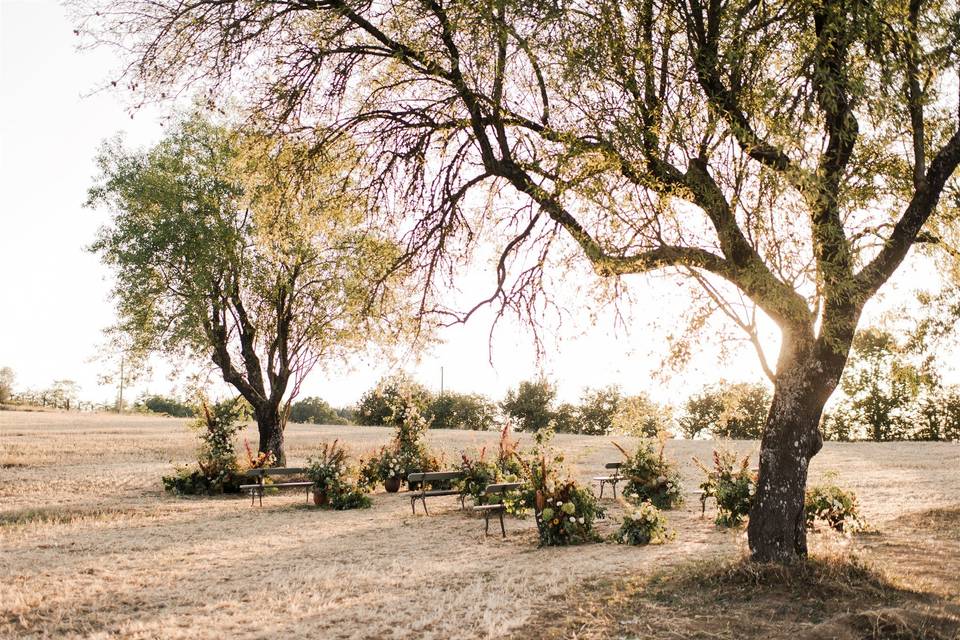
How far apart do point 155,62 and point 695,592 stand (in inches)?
350

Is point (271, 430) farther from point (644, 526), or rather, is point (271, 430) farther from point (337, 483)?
point (644, 526)

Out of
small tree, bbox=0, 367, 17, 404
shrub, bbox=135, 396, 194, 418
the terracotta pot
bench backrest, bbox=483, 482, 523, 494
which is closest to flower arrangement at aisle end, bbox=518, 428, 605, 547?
the terracotta pot

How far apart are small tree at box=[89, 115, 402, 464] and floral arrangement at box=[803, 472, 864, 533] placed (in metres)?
11.8

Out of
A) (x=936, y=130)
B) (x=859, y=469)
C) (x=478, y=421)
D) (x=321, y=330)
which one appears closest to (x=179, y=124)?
(x=321, y=330)

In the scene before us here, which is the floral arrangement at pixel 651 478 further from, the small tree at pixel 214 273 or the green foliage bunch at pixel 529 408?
the green foliage bunch at pixel 529 408

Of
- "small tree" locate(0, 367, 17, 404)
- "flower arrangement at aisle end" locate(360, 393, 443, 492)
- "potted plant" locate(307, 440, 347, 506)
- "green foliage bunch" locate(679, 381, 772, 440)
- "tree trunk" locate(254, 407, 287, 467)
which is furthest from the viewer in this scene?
"small tree" locate(0, 367, 17, 404)

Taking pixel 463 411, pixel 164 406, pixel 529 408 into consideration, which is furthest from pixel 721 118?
pixel 164 406

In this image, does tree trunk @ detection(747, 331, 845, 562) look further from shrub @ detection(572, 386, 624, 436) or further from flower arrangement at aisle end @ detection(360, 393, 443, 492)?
shrub @ detection(572, 386, 624, 436)

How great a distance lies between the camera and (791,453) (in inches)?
337

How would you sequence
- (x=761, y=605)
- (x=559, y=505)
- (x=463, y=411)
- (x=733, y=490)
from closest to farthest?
(x=761, y=605) < (x=559, y=505) < (x=733, y=490) < (x=463, y=411)

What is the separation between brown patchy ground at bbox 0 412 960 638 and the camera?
23.2ft

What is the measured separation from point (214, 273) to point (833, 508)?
16.9 metres

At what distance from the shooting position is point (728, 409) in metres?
10.8

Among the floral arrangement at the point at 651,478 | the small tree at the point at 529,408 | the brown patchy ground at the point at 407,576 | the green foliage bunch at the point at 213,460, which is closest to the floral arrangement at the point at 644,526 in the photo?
the brown patchy ground at the point at 407,576
